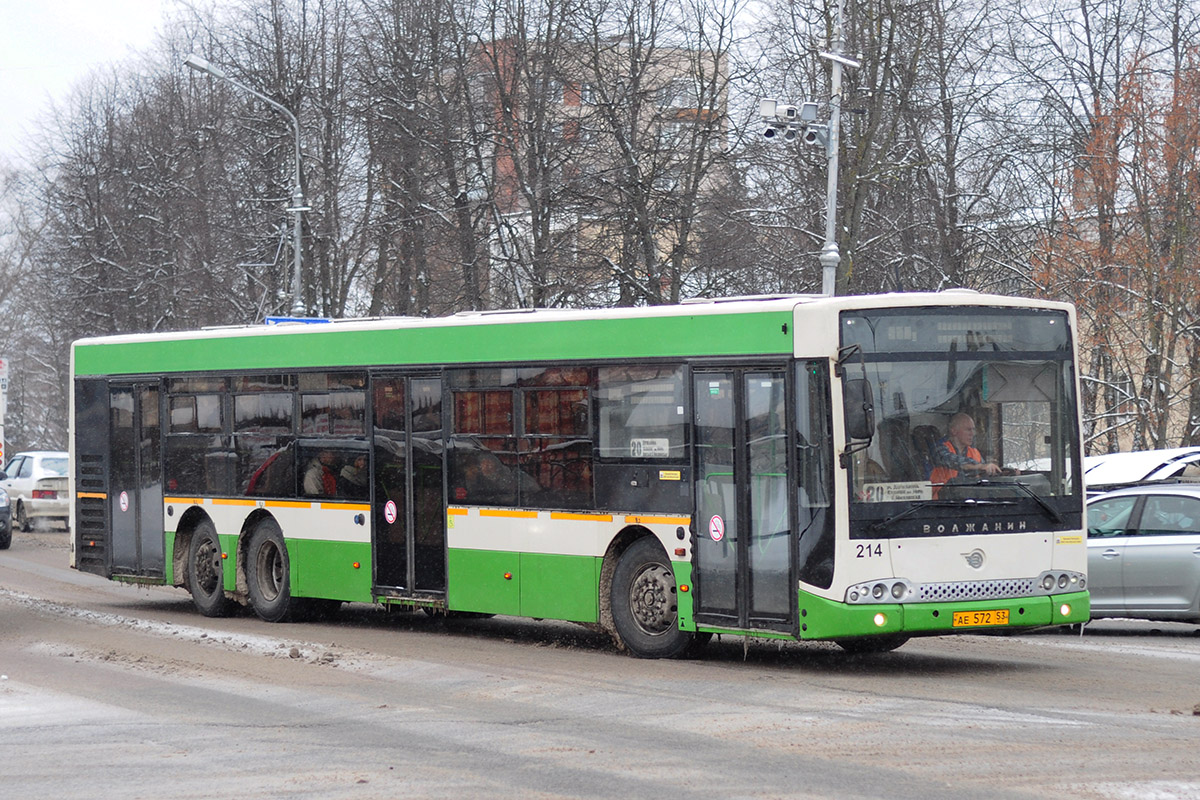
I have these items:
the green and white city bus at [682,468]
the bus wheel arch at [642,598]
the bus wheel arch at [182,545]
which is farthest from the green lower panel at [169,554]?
the bus wheel arch at [642,598]

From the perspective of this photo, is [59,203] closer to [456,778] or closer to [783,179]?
[783,179]

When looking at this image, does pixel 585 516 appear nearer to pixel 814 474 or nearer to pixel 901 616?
pixel 814 474

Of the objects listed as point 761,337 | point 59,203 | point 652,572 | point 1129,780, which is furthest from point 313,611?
point 59,203

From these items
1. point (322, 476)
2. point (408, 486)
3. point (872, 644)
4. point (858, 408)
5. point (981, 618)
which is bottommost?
point (872, 644)

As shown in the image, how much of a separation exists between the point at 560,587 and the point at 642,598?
925 mm

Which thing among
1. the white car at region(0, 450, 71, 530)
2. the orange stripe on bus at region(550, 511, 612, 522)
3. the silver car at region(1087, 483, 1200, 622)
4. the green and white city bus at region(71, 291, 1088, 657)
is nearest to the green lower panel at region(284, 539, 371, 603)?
the green and white city bus at region(71, 291, 1088, 657)

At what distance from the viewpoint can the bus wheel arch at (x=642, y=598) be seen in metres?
13.4

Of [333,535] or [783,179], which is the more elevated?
[783,179]

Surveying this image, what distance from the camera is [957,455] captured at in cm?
1247

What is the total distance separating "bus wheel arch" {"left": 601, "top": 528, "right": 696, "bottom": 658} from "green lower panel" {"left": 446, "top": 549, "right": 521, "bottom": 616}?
1.13 metres

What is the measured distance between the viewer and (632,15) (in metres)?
31.3

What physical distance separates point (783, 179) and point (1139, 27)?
7.62m

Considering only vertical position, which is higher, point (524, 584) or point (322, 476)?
point (322, 476)

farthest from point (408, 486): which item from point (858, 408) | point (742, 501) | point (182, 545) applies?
point (858, 408)
